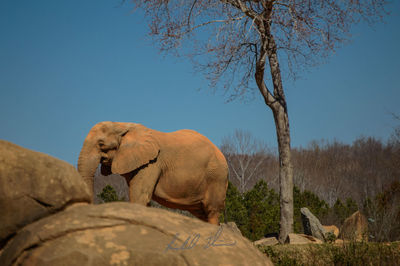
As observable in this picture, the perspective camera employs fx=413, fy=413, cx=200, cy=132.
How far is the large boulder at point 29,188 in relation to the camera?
2477 mm

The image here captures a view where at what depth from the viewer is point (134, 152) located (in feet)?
19.8

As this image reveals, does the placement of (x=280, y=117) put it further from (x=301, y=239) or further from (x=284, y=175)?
(x=301, y=239)

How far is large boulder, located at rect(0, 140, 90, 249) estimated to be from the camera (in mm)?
2477

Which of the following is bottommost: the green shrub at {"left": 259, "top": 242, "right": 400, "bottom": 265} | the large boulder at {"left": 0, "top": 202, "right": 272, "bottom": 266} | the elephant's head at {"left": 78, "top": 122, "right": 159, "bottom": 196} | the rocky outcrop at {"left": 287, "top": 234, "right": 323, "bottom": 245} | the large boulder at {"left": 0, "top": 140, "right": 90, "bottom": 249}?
the rocky outcrop at {"left": 287, "top": 234, "right": 323, "bottom": 245}

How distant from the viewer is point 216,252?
2.36 m

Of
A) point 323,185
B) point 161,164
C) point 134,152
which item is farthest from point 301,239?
point 323,185

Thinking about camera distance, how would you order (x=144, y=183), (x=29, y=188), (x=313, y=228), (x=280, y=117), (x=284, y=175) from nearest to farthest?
1. (x=29, y=188)
2. (x=144, y=183)
3. (x=313, y=228)
4. (x=284, y=175)
5. (x=280, y=117)

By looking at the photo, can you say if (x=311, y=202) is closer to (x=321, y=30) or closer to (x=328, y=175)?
(x=321, y=30)

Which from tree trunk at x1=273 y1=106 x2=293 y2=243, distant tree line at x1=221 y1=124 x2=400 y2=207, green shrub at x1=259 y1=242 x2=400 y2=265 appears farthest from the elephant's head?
distant tree line at x1=221 y1=124 x2=400 y2=207

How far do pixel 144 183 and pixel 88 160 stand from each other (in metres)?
0.87
